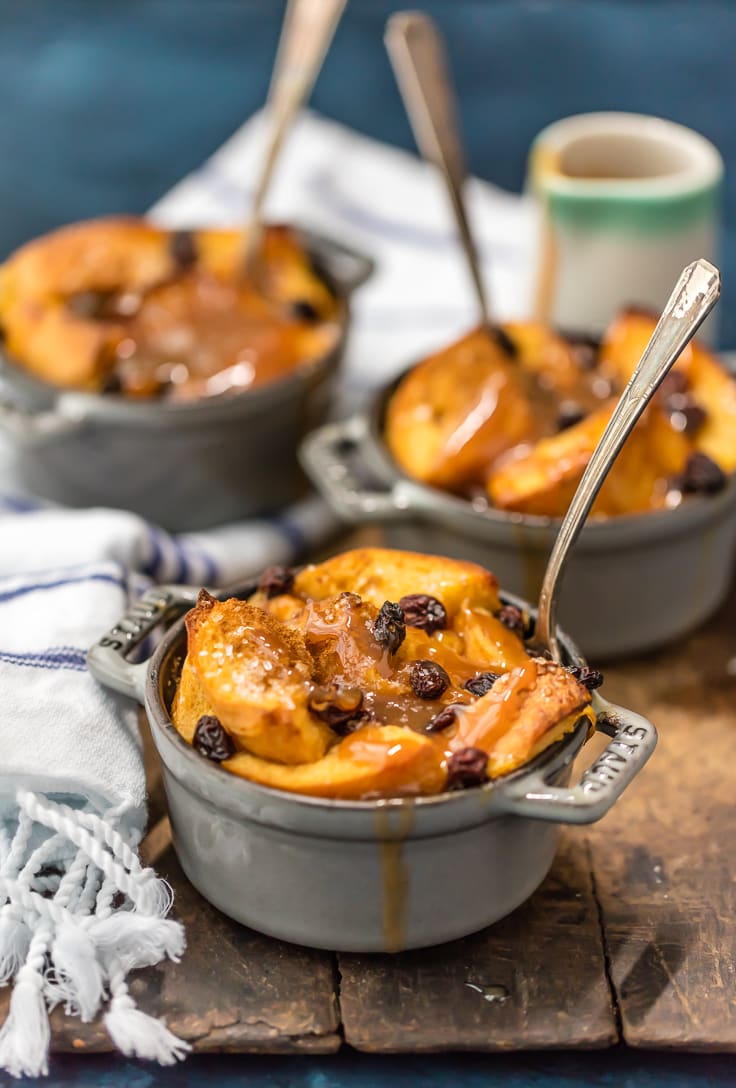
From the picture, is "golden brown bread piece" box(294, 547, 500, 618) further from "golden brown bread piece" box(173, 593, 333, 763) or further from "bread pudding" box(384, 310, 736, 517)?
"bread pudding" box(384, 310, 736, 517)

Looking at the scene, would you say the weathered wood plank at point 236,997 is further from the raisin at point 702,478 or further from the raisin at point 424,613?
the raisin at point 702,478

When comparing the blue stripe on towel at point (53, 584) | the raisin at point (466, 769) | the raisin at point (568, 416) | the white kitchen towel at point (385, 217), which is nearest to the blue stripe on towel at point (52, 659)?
the blue stripe on towel at point (53, 584)

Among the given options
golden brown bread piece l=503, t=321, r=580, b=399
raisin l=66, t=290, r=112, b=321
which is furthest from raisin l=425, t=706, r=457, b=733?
raisin l=66, t=290, r=112, b=321

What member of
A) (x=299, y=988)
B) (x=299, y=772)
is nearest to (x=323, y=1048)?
(x=299, y=988)

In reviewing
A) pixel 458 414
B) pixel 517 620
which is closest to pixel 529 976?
pixel 517 620

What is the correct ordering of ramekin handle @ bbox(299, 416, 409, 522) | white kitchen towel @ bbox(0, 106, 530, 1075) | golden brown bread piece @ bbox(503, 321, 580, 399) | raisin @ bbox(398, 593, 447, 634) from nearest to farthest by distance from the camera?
white kitchen towel @ bbox(0, 106, 530, 1075)
raisin @ bbox(398, 593, 447, 634)
ramekin handle @ bbox(299, 416, 409, 522)
golden brown bread piece @ bbox(503, 321, 580, 399)

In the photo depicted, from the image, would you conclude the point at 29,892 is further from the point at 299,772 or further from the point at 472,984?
the point at 472,984

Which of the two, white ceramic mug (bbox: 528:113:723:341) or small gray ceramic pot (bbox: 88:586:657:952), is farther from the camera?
white ceramic mug (bbox: 528:113:723:341)
